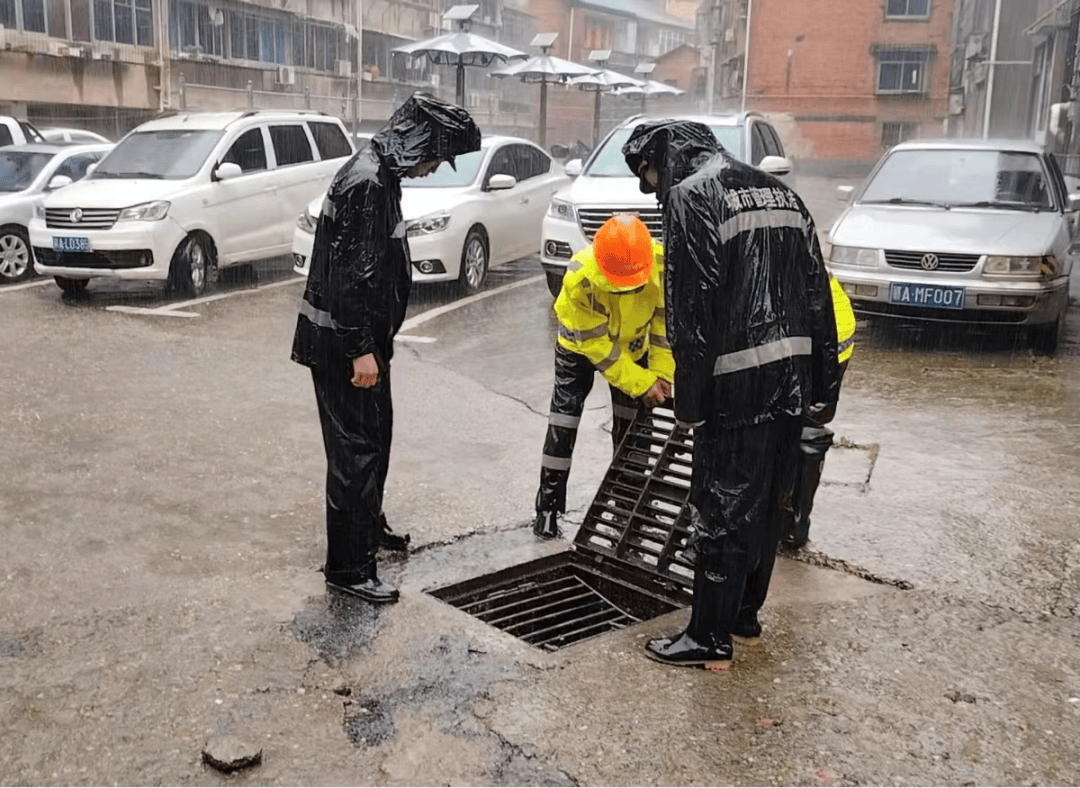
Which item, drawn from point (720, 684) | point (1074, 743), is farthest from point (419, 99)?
point (1074, 743)

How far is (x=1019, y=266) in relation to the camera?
26.8 feet

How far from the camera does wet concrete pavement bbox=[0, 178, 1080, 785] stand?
314 cm

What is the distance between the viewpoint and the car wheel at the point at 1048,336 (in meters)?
8.84

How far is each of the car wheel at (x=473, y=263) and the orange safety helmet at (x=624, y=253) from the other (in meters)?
6.53

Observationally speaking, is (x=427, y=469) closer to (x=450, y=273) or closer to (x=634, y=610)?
(x=634, y=610)

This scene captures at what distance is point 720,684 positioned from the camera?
3.56 meters

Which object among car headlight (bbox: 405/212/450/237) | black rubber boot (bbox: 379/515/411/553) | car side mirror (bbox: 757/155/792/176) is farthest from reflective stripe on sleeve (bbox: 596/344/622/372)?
car headlight (bbox: 405/212/450/237)

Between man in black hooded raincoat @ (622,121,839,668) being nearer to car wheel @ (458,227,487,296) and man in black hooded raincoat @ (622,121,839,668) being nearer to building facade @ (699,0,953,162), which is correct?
car wheel @ (458,227,487,296)

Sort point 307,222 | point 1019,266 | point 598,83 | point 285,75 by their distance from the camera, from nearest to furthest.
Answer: point 1019,266 → point 307,222 → point 598,83 → point 285,75

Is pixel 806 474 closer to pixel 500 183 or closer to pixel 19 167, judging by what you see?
pixel 500 183

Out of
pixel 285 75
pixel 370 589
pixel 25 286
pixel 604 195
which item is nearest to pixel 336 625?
pixel 370 589

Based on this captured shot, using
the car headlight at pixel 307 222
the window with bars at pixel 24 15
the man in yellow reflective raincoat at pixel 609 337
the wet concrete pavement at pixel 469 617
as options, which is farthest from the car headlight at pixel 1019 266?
the window with bars at pixel 24 15

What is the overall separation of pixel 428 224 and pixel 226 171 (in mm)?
2356

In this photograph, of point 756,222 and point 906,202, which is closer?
point 756,222
